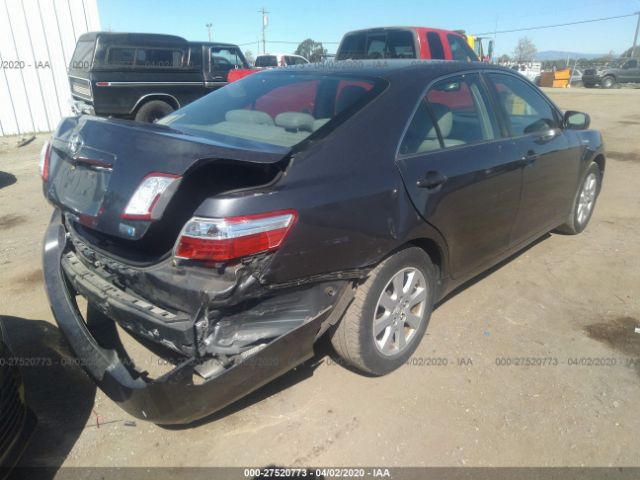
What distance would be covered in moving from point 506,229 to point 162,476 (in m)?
2.58

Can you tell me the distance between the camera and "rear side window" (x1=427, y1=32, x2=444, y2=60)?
8.70 metres

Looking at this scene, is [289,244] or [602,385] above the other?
[289,244]

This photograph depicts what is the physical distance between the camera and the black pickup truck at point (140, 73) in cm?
954

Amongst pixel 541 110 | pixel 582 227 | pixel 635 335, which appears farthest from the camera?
pixel 582 227

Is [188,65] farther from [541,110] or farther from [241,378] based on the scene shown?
[241,378]

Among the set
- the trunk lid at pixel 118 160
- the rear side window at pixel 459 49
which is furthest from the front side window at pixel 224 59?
the trunk lid at pixel 118 160

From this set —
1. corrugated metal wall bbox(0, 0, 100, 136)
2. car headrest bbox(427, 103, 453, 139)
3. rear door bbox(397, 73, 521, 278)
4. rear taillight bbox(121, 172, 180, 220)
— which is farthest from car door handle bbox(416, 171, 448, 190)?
corrugated metal wall bbox(0, 0, 100, 136)

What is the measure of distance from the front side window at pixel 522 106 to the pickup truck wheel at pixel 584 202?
0.97 metres

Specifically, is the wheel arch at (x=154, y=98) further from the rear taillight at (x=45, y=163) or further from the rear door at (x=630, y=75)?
the rear door at (x=630, y=75)

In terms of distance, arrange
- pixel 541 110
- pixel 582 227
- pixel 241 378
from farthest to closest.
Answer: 1. pixel 582 227
2. pixel 541 110
3. pixel 241 378

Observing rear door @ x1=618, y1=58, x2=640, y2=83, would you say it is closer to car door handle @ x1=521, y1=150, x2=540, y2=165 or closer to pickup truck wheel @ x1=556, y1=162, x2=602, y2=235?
pickup truck wheel @ x1=556, y1=162, x2=602, y2=235

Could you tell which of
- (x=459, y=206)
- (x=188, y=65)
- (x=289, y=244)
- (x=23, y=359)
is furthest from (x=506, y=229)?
(x=188, y=65)

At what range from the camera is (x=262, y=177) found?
1967 mm

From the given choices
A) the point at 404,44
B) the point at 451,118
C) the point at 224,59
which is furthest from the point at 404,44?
the point at 451,118
